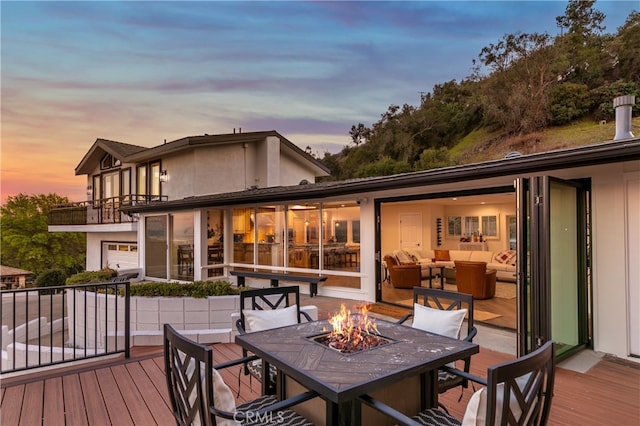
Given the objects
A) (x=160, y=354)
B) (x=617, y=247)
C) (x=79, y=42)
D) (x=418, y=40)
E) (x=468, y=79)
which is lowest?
(x=160, y=354)

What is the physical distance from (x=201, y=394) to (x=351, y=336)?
4.24 feet

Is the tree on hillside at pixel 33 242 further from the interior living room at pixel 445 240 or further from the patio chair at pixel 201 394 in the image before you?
the patio chair at pixel 201 394

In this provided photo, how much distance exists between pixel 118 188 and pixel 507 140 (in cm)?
2355

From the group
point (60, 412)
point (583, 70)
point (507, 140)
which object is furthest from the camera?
point (507, 140)

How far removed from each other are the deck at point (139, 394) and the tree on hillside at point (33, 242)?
28.2 m

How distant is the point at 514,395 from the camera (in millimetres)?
1750

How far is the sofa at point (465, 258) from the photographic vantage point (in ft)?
33.0

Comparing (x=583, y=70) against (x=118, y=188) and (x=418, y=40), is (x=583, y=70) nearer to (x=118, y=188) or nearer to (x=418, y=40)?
(x=418, y=40)

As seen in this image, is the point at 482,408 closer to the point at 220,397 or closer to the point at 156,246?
the point at 220,397

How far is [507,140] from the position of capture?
80.0 ft

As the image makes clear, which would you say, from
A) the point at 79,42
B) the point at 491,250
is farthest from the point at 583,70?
the point at 79,42

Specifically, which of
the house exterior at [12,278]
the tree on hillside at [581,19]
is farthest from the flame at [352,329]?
the tree on hillside at [581,19]

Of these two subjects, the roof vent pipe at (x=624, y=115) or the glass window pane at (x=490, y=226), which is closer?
the roof vent pipe at (x=624, y=115)

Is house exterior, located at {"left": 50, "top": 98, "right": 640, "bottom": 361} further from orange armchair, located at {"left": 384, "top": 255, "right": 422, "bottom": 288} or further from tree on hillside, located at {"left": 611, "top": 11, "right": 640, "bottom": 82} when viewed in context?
tree on hillside, located at {"left": 611, "top": 11, "right": 640, "bottom": 82}
